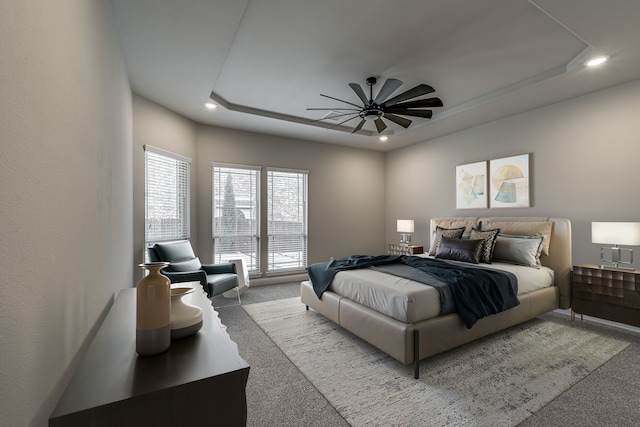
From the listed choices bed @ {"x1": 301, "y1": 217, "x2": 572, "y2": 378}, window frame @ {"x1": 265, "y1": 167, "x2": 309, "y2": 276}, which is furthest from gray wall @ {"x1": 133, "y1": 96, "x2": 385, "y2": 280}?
bed @ {"x1": 301, "y1": 217, "x2": 572, "y2": 378}

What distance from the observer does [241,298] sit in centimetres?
463

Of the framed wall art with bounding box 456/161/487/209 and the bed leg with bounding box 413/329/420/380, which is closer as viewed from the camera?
the bed leg with bounding box 413/329/420/380

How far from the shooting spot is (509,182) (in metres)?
4.52

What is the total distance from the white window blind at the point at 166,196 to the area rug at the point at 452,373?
2.07 meters

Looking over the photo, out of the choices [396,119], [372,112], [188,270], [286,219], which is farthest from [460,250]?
[188,270]

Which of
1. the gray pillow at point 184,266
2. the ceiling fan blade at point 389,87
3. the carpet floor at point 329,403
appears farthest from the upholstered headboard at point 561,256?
the gray pillow at point 184,266

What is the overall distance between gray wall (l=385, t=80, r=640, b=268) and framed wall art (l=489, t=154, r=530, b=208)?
0.28 ft

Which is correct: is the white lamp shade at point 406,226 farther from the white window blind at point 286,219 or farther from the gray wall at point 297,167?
the white window blind at point 286,219

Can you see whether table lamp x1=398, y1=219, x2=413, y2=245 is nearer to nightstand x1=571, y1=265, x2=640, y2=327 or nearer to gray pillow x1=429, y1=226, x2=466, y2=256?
gray pillow x1=429, y1=226, x2=466, y2=256

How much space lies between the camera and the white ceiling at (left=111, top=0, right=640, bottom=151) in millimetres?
2311

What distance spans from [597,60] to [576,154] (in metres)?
1.32

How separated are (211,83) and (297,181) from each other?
2756mm

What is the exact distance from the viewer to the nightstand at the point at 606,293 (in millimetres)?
3121

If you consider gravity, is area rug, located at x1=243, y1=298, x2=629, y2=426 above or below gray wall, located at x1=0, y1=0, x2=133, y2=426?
below
